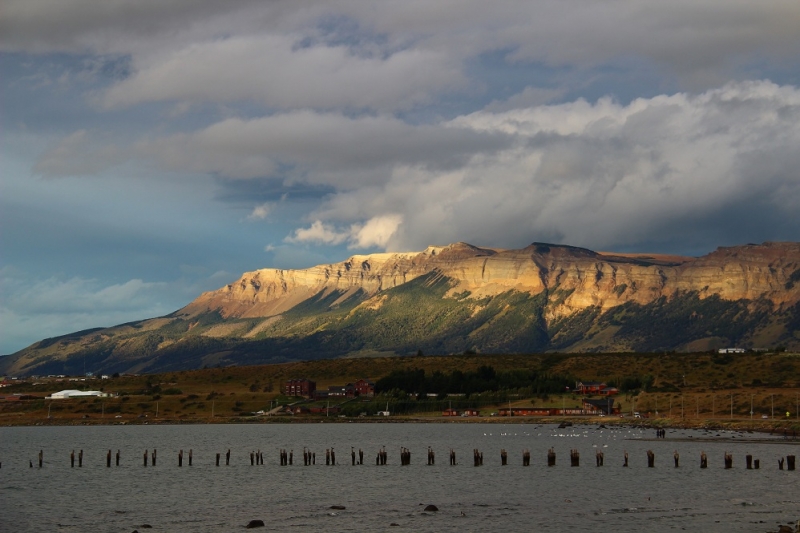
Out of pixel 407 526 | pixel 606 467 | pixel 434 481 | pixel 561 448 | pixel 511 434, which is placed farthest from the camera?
pixel 511 434

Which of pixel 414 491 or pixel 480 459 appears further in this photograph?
pixel 480 459

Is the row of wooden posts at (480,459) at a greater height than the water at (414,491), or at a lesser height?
greater

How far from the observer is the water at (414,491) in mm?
65938

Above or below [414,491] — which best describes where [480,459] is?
above

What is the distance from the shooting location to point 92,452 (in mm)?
133750

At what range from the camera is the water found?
65938 millimetres

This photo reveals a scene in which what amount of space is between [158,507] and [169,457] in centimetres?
4731

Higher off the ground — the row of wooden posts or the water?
the row of wooden posts

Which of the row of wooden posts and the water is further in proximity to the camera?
the row of wooden posts

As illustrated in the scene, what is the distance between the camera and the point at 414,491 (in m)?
83.9

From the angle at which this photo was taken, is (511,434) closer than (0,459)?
No

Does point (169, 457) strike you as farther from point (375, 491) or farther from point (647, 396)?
point (647, 396)

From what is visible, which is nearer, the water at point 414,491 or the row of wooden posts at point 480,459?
the water at point 414,491

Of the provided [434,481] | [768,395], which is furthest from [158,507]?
[768,395]
